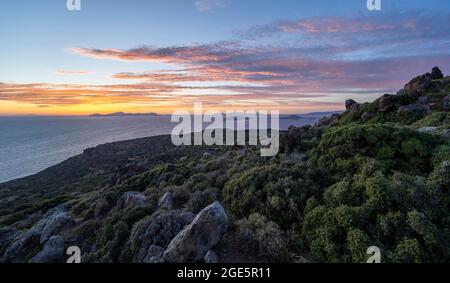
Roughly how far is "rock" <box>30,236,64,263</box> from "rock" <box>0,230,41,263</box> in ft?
6.29

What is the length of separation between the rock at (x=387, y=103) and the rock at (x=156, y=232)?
18967 mm

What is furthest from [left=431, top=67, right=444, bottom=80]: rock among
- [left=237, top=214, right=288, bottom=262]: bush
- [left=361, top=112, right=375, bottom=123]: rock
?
[left=237, top=214, right=288, bottom=262]: bush

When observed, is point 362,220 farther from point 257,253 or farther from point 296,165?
point 296,165

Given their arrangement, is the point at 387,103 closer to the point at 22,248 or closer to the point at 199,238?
the point at 199,238

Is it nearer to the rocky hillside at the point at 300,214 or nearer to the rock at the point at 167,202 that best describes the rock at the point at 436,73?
the rocky hillside at the point at 300,214

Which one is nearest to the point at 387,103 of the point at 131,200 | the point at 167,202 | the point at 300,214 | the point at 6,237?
the point at 300,214

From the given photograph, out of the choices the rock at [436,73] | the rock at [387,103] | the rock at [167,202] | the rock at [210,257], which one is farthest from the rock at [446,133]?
the rock at [436,73]

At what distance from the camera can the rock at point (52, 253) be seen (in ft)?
29.5

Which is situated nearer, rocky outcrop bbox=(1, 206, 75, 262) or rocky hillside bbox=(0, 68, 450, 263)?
rocky hillside bbox=(0, 68, 450, 263)

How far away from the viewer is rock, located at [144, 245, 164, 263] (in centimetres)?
654

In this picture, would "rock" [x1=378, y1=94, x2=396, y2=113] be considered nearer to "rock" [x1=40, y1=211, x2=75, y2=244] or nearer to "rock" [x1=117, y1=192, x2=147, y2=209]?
"rock" [x1=117, y1=192, x2=147, y2=209]

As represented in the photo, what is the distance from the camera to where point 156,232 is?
7.74 meters

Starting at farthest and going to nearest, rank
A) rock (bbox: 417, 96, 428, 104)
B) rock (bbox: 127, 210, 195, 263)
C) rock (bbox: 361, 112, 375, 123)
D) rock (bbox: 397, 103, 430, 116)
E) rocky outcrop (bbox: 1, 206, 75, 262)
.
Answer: rock (bbox: 417, 96, 428, 104)
rock (bbox: 361, 112, 375, 123)
rock (bbox: 397, 103, 430, 116)
rocky outcrop (bbox: 1, 206, 75, 262)
rock (bbox: 127, 210, 195, 263)
